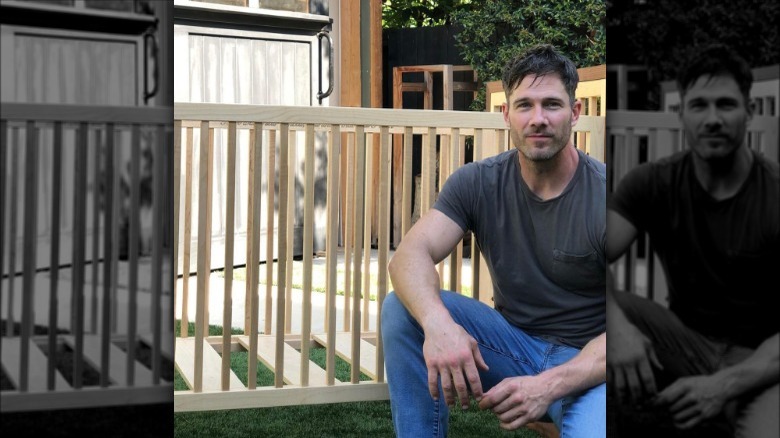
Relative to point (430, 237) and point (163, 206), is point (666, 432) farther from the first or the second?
point (430, 237)

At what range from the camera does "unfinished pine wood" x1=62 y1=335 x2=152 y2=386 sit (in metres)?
0.98

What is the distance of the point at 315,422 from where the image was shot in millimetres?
2629

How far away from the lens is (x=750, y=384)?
0.80 m

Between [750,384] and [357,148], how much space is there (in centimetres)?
141

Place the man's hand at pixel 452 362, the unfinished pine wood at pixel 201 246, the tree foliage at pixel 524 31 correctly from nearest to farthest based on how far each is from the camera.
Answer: the man's hand at pixel 452 362, the unfinished pine wood at pixel 201 246, the tree foliage at pixel 524 31

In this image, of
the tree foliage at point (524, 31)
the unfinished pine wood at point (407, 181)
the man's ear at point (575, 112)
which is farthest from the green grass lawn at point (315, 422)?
the tree foliage at point (524, 31)

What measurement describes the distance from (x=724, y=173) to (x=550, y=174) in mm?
1326

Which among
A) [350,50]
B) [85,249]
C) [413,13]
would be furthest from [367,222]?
[413,13]

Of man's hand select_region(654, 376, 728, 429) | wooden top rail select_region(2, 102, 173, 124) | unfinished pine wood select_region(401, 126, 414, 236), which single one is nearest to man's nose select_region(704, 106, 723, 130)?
man's hand select_region(654, 376, 728, 429)

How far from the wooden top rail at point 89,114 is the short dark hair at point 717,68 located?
521 mm

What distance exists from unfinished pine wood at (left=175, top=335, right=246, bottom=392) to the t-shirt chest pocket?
764mm

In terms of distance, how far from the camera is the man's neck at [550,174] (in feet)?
6.92

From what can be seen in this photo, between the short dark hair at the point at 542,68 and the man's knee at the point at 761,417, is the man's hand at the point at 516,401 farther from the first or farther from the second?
the man's knee at the point at 761,417

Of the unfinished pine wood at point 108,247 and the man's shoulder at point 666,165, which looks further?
the unfinished pine wood at point 108,247
